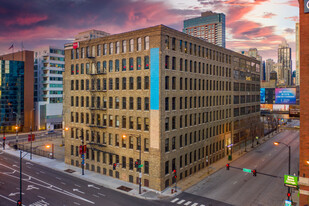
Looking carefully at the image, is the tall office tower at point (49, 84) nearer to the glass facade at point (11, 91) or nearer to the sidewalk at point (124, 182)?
the glass facade at point (11, 91)

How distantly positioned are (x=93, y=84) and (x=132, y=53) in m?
11.9

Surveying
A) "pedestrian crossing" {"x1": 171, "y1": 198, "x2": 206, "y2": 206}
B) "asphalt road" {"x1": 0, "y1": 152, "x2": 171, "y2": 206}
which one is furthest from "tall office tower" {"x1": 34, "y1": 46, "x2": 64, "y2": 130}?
"pedestrian crossing" {"x1": 171, "y1": 198, "x2": 206, "y2": 206}

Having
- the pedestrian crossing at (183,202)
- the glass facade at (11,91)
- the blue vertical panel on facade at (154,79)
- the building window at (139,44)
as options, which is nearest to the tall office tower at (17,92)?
the glass facade at (11,91)

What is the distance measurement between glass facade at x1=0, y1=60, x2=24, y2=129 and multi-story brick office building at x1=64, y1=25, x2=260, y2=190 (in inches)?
2247

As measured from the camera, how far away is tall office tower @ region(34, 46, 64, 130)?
4198 inches

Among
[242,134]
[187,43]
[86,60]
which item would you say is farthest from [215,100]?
[86,60]

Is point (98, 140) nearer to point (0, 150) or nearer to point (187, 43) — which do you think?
point (187, 43)

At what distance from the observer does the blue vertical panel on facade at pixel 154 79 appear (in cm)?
3862

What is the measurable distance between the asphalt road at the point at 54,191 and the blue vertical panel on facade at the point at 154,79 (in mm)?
15050

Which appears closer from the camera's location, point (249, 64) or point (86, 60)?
point (86, 60)

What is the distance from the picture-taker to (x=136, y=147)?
41562 mm

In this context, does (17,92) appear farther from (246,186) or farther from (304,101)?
(304,101)

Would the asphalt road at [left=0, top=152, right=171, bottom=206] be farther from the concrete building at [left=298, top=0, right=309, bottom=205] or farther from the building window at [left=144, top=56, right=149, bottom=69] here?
the building window at [left=144, top=56, right=149, bottom=69]

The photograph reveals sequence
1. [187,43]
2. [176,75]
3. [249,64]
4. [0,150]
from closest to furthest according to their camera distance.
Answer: [176,75] < [187,43] < [0,150] < [249,64]
